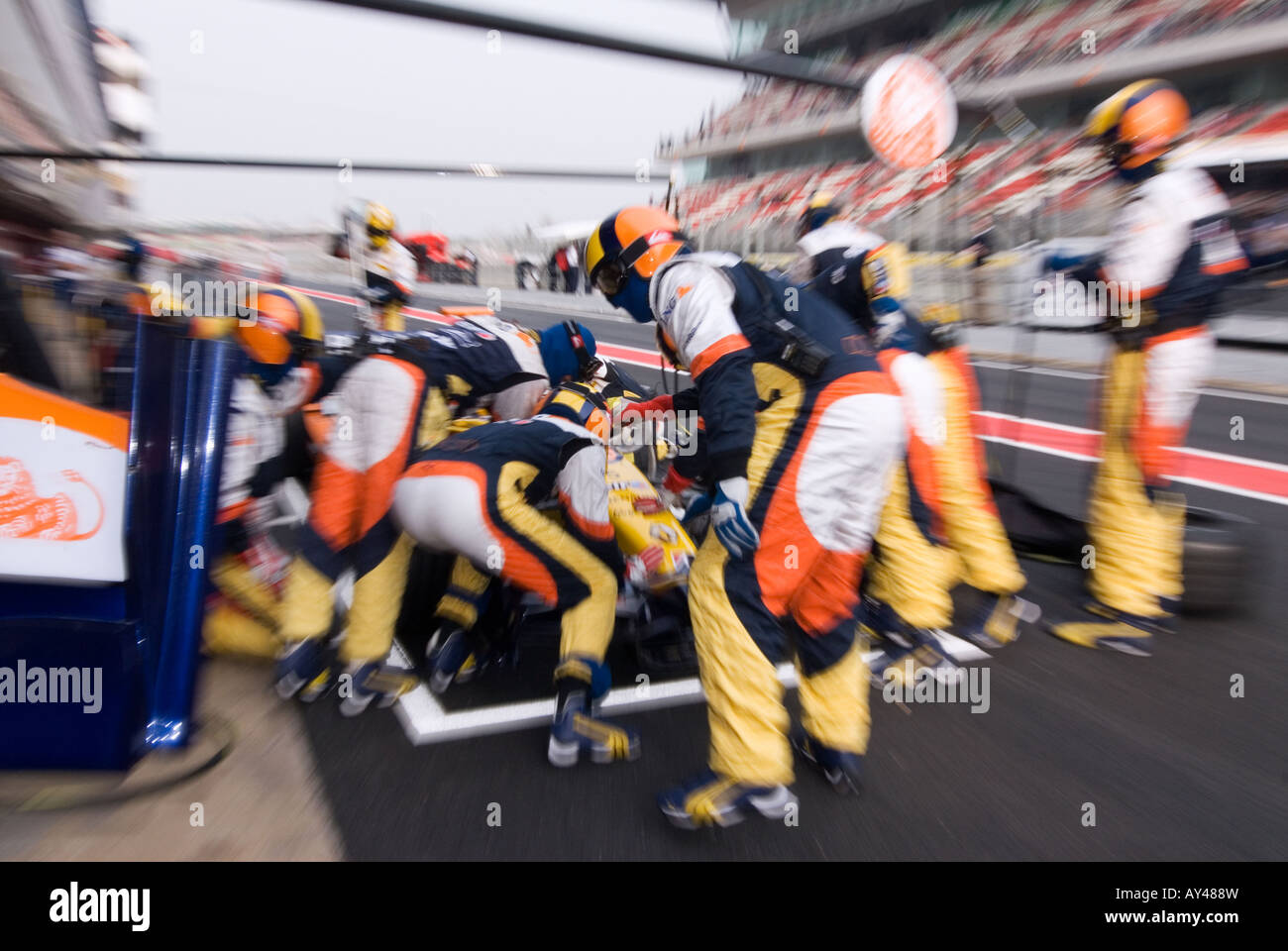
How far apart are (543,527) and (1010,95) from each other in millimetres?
13378

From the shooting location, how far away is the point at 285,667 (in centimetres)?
303

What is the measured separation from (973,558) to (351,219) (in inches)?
137

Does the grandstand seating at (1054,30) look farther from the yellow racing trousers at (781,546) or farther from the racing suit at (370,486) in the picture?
the yellow racing trousers at (781,546)

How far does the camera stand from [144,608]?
2248mm

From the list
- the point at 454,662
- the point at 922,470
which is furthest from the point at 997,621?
the point at 454,662

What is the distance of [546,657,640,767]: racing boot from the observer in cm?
265

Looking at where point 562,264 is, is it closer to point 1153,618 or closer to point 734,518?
point 734,518

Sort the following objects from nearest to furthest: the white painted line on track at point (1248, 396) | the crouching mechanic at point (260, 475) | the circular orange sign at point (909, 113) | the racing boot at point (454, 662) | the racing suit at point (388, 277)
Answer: the circular orange sign at point (909, 113), the racing boot at point (454, 662), the crouching mechanic at point (260, 475), the racing suit at point (388, 277), the white painted line on track at point (1248, 396)

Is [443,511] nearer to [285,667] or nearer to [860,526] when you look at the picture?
[285,667]

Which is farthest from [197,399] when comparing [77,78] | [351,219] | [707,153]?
[707,153]

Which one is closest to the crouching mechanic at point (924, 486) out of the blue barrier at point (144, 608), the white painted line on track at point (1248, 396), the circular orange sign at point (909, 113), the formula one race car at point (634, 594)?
the circular orange sign at point (909, 113)

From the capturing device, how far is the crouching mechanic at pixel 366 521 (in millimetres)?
3047

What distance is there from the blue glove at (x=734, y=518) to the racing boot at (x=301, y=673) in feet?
5.75

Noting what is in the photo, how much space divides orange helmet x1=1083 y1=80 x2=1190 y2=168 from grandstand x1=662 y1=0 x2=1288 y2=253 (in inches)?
163
